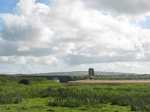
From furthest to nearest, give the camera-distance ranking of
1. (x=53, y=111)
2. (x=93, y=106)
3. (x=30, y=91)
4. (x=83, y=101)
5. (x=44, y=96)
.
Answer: (x=30, y=91), (x=44, y=96), (x=83, y=101), (x=93, y=106), (x=53, y=111)

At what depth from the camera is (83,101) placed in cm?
4197

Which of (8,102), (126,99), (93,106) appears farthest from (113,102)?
(8,102)

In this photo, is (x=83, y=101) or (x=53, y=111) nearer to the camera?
(x=53, y=111)

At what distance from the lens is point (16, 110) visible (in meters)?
35.6

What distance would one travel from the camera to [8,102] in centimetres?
4422

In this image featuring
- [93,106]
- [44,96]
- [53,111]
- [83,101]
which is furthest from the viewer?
[44,96]

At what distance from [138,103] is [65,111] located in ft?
27.7

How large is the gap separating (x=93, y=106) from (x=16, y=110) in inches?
308

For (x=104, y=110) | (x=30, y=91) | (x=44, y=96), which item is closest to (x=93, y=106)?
(x=104, y=110)

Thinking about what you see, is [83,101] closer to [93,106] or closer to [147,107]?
[93,106]

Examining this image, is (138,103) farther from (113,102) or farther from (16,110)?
(16,110)

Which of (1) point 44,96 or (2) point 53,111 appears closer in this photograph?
(2) point 53,111

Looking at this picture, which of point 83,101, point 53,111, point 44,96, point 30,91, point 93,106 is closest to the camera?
point 53,111

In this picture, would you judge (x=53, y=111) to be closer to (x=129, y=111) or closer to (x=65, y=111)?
(x=65, y=111)
